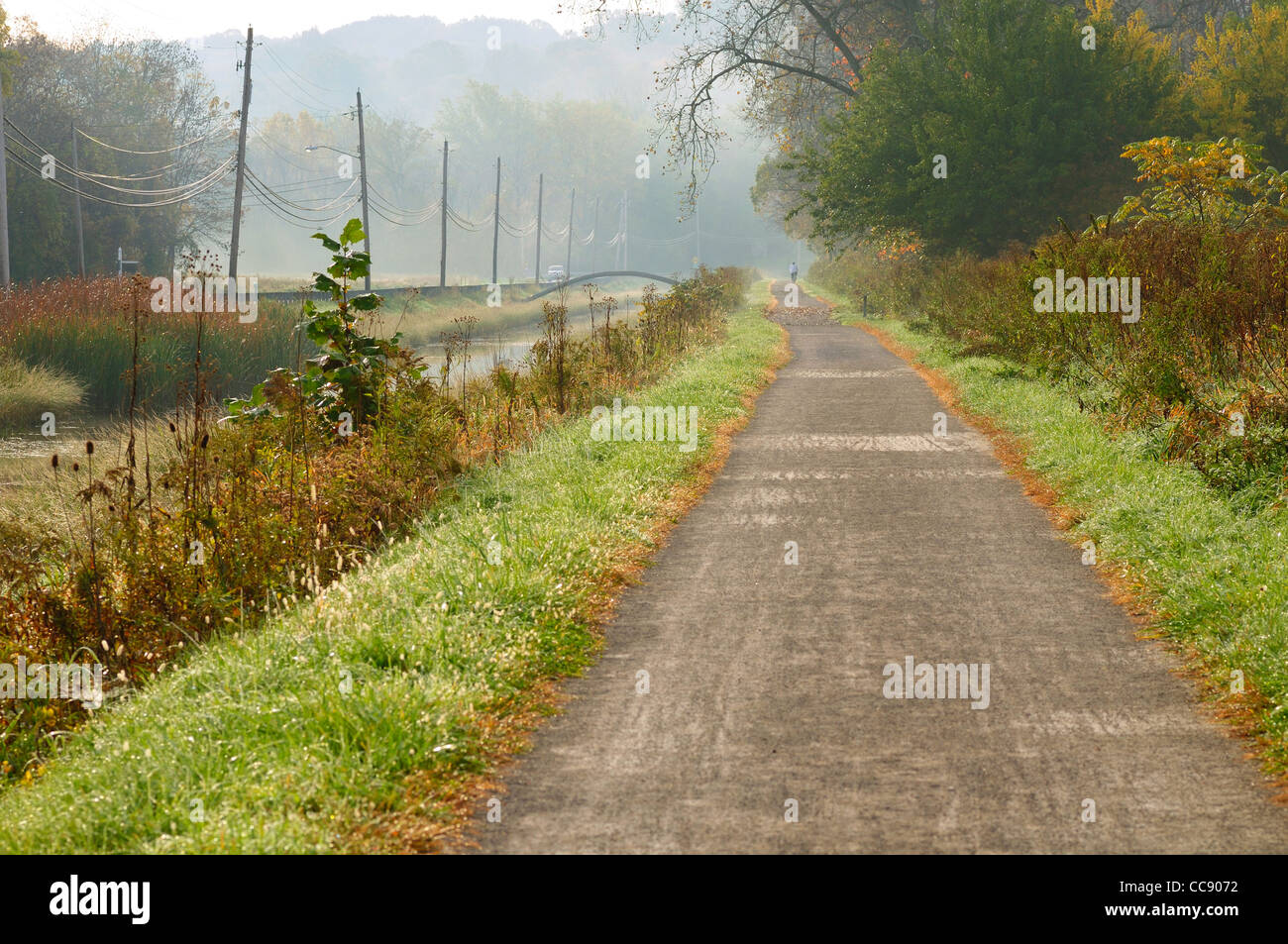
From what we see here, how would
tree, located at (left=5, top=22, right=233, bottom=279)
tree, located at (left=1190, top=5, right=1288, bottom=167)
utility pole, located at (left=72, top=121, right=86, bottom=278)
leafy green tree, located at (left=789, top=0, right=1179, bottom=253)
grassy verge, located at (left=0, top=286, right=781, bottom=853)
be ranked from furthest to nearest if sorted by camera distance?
1. utility pole, located at (left=72, top=121, right=86, bottom=278)
2. tree, located at (left=5, top=22, right=233, bottom=279)
3. tree, located at (left=1190, top=5, right=1288, bottom=167)
4. leafy green tree, located at (left=789, top=0, right=1179, bottom=253)
5. grassy verge, located at (left=0, top=286, right=781, bottom=853)

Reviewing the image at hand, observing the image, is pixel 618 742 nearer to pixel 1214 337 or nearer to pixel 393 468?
pixel 393 468

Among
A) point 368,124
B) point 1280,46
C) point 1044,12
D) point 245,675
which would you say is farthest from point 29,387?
point 368,124

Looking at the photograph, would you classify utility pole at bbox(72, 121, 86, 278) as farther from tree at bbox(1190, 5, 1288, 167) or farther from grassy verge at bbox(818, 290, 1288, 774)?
grassy verge at bbox(818, 290, 1288, 774)

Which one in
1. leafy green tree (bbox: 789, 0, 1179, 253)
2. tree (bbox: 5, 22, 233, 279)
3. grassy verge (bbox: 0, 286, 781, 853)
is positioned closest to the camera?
grassy verge (bbox: 0, 286, 781, 853)

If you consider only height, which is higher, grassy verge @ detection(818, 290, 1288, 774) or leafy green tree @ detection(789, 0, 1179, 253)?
leafy green tree @ detection(789, 0, 1179, 253)

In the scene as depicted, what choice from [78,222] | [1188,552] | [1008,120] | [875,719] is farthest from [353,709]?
[78,222]

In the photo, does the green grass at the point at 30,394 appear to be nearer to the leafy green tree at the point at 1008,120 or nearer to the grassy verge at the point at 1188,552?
the grassy verge at the point at 1188,552

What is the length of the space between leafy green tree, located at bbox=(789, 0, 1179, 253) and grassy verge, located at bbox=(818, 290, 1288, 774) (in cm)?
1813

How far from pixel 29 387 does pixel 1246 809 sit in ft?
70.6

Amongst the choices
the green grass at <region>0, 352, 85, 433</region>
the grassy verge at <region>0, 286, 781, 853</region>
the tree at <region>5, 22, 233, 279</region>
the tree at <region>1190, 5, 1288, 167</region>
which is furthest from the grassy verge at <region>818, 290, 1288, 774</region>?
the tree at <region>5, 22, 233, 279</region>

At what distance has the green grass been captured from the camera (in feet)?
66.4

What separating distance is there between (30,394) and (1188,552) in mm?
19775

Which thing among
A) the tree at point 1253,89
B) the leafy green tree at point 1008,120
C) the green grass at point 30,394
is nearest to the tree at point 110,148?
the green grass at point 30,394

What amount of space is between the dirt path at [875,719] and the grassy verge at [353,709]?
305mm
